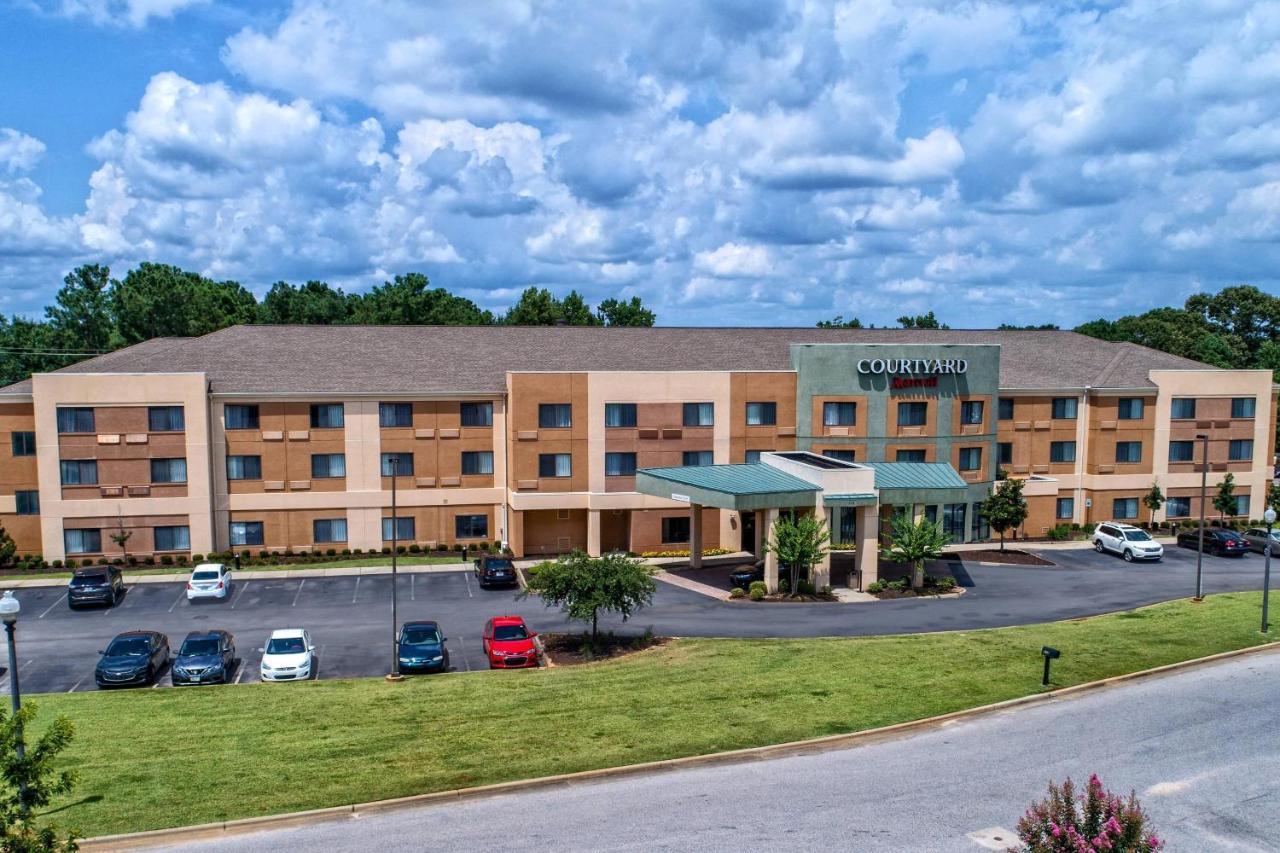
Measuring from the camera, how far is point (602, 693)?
29422 millimetres

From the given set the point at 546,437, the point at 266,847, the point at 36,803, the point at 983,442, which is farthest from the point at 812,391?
the point at 36,803

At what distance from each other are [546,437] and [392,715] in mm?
30006

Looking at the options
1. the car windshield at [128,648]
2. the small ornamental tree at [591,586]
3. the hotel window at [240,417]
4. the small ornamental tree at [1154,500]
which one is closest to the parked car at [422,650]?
the small ornamental tree at [591,586]

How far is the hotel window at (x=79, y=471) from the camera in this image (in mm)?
53594

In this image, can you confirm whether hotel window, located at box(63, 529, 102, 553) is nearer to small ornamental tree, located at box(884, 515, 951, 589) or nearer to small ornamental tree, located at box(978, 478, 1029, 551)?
small ornamental tree, located at box(884, 515, 951, 589)

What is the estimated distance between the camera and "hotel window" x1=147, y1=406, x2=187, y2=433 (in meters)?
54.2

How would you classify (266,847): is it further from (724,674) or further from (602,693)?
(724,674)

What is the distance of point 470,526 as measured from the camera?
58.9 metres

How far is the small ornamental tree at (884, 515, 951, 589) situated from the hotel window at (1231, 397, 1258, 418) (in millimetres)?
30327

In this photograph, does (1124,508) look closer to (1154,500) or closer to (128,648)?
(1154,500)

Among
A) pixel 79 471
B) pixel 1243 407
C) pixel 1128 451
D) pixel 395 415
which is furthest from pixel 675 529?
pixel 1243 407

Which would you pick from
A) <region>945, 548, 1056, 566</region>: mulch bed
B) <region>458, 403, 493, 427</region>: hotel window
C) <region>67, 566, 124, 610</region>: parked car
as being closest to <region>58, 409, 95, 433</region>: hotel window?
<region>67, 566, 124, 610</region>: parked car

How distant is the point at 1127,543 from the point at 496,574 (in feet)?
113

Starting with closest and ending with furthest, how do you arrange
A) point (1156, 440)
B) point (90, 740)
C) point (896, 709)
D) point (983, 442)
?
point (90, 740), point (896, 709), point (983, 442), point (1156, 440)
